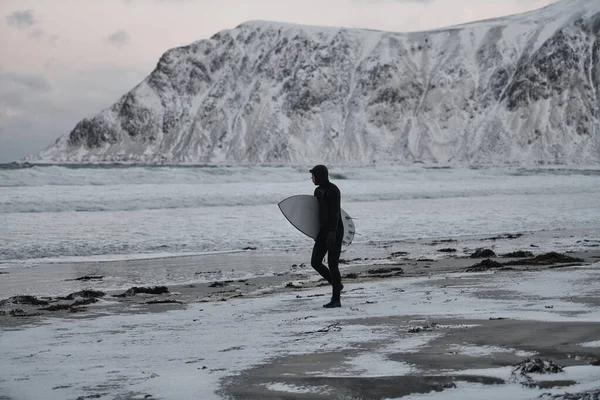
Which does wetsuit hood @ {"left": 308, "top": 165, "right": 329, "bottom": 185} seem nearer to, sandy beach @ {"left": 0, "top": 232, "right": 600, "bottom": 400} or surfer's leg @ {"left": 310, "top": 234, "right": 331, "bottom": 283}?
surfer's leg @ {"left": 310, "top": 234, "right": 331, "bottom": 283}

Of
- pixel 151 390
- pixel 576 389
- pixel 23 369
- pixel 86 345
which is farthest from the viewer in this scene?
pixel 86 345

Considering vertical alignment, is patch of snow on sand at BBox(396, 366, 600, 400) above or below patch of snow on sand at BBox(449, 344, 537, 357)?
above

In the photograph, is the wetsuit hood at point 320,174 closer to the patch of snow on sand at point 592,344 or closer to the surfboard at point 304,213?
the surfboard at point 304,213

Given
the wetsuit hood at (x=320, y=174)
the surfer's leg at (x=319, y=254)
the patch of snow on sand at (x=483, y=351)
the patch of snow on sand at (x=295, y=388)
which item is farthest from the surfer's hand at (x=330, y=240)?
the patch of snow on sand at (x=295, y=388)

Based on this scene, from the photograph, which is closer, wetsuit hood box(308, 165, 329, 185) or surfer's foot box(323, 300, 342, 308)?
surfer's foot box(323, 300, 342, 308)

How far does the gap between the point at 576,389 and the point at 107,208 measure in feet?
97.9

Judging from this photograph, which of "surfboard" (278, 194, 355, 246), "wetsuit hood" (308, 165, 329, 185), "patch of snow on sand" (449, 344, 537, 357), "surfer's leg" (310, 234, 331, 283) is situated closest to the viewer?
"patch of snow on sand" (449, 344, 537, 357)

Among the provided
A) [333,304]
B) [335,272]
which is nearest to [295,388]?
[333,304]

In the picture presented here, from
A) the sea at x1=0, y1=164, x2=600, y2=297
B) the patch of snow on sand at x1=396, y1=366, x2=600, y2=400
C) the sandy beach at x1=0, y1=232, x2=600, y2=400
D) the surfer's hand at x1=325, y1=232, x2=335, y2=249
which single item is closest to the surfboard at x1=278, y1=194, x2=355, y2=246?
the surfer's hand at x1=325, y1=232, x2=335, y2=249

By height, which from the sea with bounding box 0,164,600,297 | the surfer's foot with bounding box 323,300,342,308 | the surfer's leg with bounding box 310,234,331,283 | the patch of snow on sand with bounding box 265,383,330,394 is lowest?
the sea with bounding box 0,164,600,297

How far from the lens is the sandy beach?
4.96 metres

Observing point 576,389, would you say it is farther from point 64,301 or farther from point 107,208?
point 107,208

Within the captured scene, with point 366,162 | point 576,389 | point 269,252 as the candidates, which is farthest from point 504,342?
point 366,162

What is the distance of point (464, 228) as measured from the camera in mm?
24094
